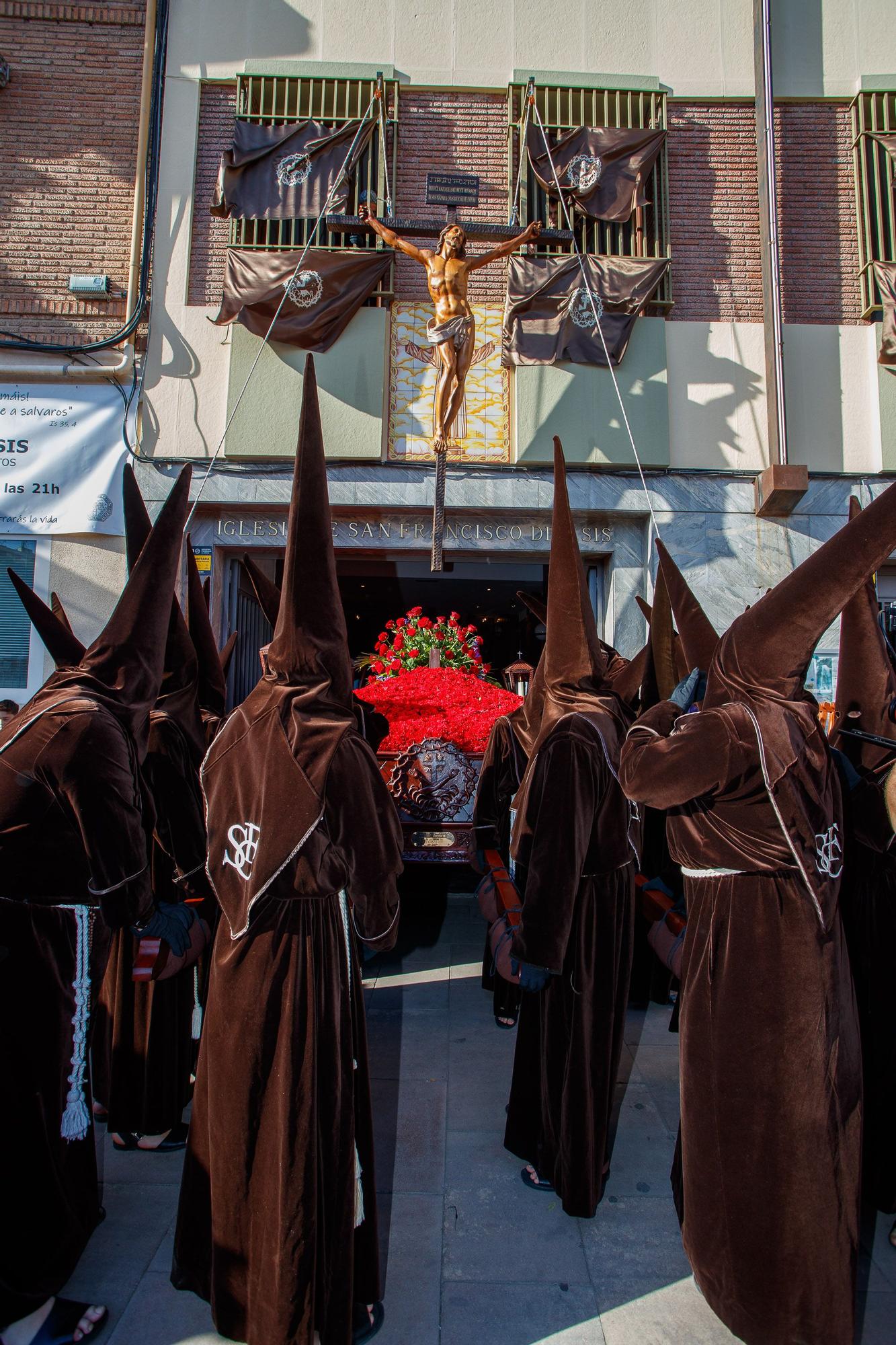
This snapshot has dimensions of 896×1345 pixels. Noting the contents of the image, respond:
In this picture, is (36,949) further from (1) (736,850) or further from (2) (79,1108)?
(1) (736,850)

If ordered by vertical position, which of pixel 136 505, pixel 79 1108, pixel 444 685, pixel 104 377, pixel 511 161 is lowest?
pixel 79 1108

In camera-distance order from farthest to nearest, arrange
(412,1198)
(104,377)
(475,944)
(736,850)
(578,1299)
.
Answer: (104,377) → (475,944) → (412,1198) → (578,1299) → (736,850)

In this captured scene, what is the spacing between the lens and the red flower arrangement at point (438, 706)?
18.4 feet

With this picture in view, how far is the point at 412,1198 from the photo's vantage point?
10.4 feet

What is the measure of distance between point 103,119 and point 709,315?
25.8ft

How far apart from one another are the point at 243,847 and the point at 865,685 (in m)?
2.56

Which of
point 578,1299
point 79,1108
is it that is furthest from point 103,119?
Result: point 578,1299

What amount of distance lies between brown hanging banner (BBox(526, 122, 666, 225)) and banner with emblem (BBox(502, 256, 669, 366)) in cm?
68

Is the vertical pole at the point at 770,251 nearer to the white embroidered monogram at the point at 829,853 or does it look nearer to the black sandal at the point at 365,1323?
the white embroidered monogram at the point at 829,853

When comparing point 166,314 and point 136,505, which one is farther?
point 166,314

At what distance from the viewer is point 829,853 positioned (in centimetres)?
248

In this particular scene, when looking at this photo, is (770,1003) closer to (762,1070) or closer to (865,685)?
(762,1070)

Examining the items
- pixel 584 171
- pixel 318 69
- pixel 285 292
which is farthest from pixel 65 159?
pixel 584 171

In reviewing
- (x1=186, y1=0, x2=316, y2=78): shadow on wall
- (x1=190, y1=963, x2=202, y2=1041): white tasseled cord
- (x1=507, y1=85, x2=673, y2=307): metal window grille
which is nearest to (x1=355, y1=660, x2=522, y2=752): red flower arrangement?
(x1=190, y1=963, x2=202, y2=1041): white tasseled cord
